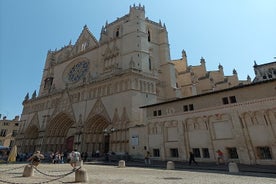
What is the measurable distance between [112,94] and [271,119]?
65.6 ft

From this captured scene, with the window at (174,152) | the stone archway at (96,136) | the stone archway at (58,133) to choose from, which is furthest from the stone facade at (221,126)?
the stone archway at (58,133)

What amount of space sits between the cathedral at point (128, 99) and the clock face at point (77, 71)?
0.26 meters

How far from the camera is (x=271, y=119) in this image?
49.9ft

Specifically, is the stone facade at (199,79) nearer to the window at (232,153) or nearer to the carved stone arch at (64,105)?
the window at (232,153)

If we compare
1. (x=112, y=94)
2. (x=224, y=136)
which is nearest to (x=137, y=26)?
(x=112, y=94)

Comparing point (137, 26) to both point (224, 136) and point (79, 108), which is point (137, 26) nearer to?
point (79, 108)

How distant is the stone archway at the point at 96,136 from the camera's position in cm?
2950

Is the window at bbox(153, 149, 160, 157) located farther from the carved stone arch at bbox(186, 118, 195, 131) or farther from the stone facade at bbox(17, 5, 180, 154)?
the carved stone arch at bbox(186, 118, 195, 131)

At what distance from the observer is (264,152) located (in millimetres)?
15273

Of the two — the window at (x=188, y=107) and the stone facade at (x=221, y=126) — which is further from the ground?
the window at (x=188, y=107)

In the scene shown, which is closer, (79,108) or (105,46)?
(79,108)

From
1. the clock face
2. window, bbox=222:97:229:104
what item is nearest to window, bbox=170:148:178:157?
window, bbox=222:97:229:104

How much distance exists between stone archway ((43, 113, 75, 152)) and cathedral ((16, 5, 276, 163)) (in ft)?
0.60

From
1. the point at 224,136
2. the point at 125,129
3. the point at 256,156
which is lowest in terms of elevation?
the point at 256,156
